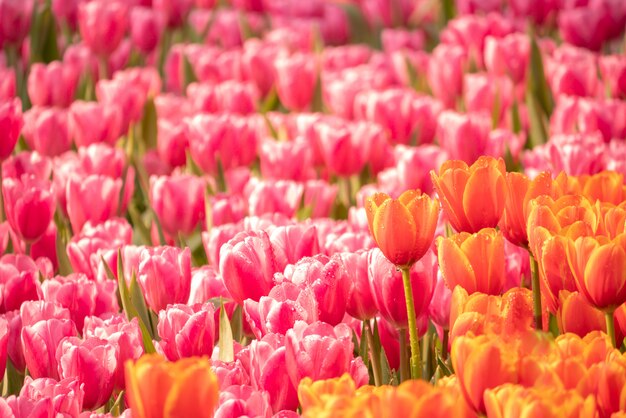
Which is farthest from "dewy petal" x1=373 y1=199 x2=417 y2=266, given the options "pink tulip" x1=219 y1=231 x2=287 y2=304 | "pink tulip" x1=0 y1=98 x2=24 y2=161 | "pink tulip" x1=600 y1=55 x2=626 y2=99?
"pink tulip" x1=600 y1=55 x2=626 y2=99

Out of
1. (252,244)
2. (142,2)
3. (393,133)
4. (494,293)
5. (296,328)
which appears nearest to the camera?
(296,328)

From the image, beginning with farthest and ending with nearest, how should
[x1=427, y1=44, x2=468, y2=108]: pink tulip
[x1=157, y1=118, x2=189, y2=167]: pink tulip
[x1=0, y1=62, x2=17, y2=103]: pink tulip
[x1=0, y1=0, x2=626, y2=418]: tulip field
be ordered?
[x1=427, y1=44, x2=468, y2=108]: pink tulip
[x1=0, y1=62, x2=17, y2=103]: pink tulip
[x1=157, y1=118, x2=189, y2=167]: pink tulip
[x1=0, y1=0, x2=626, y2=418]: tulip field

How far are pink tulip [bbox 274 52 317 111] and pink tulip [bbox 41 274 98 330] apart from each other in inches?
64.4

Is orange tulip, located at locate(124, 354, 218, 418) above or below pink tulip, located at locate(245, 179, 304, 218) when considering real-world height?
above

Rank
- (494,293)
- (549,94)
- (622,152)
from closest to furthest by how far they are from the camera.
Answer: (494,293) → (622,152) → (549,94)

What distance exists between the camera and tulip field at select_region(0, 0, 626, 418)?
3.74 feet

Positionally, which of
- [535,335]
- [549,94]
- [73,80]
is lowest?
[549,94]

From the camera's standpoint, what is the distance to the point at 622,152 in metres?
2.50

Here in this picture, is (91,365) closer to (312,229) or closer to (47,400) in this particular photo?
(47,400)

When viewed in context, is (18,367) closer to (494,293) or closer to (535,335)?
(494,293)

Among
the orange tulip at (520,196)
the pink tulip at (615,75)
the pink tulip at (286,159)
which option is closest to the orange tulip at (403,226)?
the orange tulip at (520,196)

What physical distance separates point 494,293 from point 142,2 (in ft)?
10.4

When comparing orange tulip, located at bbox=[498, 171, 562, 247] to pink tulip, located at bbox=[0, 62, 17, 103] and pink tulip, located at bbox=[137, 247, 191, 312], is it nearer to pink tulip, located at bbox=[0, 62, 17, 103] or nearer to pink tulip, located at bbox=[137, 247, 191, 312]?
pink tulip, located at bbox=[137, 247, 191, 312]

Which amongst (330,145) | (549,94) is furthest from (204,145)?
(549,94)
